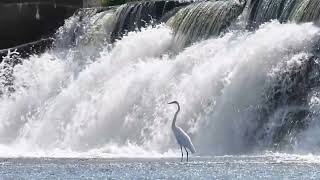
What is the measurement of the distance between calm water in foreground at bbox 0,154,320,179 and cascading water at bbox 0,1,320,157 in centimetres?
245

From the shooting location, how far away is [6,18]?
158 ft

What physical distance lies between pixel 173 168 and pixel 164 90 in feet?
34.6

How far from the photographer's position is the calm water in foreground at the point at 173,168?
20688 mm

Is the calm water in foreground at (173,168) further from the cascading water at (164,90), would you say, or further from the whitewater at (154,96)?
the whitewater at (154,96)

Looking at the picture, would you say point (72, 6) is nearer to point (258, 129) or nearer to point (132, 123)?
point (132, 123)

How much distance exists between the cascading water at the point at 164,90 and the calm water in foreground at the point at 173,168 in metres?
2.45

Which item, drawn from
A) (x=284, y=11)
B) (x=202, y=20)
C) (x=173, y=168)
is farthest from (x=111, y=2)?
(x=173, y=168)

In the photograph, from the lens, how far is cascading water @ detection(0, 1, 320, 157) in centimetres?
2906

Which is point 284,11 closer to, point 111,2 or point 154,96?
point 154,96

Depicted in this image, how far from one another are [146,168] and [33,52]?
21.9 meters

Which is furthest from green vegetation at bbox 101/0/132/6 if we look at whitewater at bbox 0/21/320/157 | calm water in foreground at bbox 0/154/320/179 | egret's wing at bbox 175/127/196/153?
egret's wing at bbox 175/127/196/153

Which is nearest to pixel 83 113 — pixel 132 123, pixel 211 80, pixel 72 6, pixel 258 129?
pixel 132 123

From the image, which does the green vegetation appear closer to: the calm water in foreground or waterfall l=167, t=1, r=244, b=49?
waterfall l=167, t=1, r=244, b=49

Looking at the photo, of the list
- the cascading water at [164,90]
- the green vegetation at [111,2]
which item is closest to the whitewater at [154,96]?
the cascading water at [164,90]
